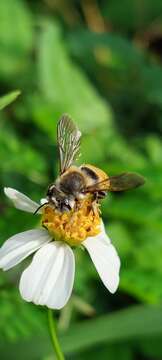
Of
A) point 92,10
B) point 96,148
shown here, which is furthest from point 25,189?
point 92,10

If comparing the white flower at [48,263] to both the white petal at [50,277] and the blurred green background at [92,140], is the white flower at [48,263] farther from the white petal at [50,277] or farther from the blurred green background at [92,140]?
the blurred green background at [92,140]

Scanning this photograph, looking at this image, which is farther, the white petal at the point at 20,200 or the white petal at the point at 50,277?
the white petal at the point at 20,200

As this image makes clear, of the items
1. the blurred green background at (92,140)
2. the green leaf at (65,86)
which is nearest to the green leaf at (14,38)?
the blurred green background at (92,140)

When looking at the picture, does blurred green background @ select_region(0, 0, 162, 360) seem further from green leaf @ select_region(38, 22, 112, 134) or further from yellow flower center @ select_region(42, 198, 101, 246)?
yellow flower center @ select_region(42, 198, 101, 246)

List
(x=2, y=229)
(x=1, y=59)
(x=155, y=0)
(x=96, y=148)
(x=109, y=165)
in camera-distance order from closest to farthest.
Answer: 1. (x=2, y=229)
2. (x=109, y=165)
3. (x=96, y=148)
4. (x=1, y=59)
5. (x=155, y=0)

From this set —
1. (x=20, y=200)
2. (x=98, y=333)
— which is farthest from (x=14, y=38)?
(x=20, y=200)

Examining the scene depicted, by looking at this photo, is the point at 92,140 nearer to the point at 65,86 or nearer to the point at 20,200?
the point at 65,86

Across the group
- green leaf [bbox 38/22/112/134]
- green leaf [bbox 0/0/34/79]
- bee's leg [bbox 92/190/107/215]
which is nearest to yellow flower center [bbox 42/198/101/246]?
bee's leg [bbox 92/190/107/215]

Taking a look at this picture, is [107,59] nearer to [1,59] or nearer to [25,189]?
[1,59]
